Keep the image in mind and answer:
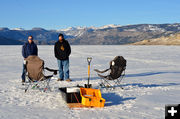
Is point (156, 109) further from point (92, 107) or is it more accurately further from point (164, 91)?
point (164, 91)

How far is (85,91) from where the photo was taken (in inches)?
253

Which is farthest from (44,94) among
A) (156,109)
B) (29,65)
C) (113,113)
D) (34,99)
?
(156,109)

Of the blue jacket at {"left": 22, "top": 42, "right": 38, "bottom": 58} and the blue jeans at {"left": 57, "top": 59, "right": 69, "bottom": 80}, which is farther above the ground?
the blue jacket at {"left": 22, "top": 42, "right": 38, "bottom": 58}

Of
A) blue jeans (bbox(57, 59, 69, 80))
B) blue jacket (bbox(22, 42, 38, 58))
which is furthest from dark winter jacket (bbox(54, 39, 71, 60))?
blue jacket (bbox(22, 42, 38, 58))

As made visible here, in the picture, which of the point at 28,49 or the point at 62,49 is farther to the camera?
the point at 62,49

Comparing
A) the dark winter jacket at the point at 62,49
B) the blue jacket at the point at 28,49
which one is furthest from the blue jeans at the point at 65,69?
the blue jacket at the point at 28,49

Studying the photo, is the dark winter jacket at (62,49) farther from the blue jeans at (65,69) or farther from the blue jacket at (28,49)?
the blue jacket at (28,49)

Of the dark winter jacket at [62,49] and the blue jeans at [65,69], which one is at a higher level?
the dark winter jacket at [62,49]

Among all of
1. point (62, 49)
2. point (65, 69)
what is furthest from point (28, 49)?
point (65, 69)

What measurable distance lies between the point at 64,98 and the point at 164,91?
3.51 metres

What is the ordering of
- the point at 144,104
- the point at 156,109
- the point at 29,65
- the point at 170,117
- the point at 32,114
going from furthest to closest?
the point at 29,65, the point at 144,104, the point at 156,109, the point at 32,114, the point at 170,117

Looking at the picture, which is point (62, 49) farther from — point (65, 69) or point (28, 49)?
point (28, 49)

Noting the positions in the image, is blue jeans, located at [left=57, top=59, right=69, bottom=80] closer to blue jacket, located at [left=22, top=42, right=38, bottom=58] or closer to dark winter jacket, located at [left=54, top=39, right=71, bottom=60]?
dark winter jacket, located at [left=54, top=39, right=71, bottom=60]

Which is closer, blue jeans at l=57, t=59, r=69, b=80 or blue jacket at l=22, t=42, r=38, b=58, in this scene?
blue jacket at l=22, t=42, r=38, b=58
